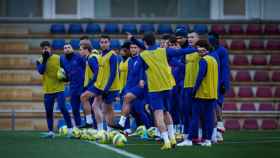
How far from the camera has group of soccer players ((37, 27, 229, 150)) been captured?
44.9ft

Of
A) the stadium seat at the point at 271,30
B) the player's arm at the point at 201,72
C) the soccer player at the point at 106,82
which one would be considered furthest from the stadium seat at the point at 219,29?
the player's arm at the point at 201,72

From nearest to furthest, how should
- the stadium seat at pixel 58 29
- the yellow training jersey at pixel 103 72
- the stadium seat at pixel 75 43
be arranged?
the yellow training jersey at pixel 103 72 < the stadium seat at pixel 75 43 < the stadium seat at pixel 58 29

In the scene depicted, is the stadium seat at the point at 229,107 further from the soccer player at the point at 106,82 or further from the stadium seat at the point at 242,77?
the soccer player at the point at 106,82

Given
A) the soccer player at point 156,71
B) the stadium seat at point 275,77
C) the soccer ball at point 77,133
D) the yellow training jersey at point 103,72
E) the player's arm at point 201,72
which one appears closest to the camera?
the soccer player at point 156,71

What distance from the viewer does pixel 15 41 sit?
85.8ft

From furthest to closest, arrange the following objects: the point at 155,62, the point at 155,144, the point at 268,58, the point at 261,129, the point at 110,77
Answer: the point at 268,58, the point at 261,129, the point at 110,77, the point at 155,144, the point at 155,62

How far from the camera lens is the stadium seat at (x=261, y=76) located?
25.0 metres

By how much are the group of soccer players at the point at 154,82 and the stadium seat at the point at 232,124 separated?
5286 millimetres

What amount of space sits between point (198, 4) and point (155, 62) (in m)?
14.7

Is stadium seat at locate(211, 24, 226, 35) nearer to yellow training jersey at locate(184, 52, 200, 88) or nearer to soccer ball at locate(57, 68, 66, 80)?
soccer ball at locate(57, 68, 66, 80)

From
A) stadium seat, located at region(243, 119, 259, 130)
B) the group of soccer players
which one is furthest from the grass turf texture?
stadium seat, located at region(243, 119, 259, 130)

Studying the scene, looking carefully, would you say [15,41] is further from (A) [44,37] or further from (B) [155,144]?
(B) [155,144]

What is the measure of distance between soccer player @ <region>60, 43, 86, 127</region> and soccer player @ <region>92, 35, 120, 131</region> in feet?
2.36

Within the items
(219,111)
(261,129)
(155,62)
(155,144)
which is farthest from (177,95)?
(261,129)
